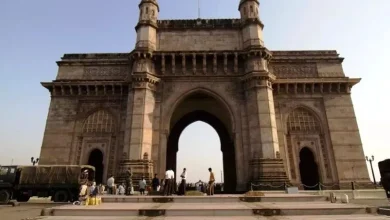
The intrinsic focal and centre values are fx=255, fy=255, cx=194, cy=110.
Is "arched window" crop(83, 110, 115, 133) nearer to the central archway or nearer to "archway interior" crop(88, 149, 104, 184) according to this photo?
"archway interior" crop(88, 149, 104, 184)

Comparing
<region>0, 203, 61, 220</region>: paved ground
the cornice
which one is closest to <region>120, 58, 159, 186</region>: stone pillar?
the cornice

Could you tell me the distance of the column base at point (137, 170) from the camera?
15961mm

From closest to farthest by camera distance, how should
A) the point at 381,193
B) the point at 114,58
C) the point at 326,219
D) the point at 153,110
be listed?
the point at 326,219 < the point at 381,193 < the point at 153,110 < the point at 114,58

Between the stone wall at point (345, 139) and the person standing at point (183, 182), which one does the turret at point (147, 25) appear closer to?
the person standing at point (183, 182)

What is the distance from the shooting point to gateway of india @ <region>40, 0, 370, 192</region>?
1778 cm

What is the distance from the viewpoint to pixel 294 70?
69.1 feet

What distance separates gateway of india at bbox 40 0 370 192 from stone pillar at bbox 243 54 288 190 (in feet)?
0.24

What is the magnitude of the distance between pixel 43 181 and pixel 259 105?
14947 millimetres

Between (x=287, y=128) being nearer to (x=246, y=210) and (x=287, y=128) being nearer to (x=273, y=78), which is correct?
(x=273, y=78)

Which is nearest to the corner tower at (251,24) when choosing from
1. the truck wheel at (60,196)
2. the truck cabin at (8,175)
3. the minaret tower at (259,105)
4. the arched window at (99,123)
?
the minaret tower at (259,105)

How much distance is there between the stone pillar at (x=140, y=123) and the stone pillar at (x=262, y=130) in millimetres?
6841

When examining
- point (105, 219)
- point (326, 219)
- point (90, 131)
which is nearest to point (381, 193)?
point (326, 219)

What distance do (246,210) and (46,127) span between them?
700 inches

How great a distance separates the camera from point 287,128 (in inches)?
766
